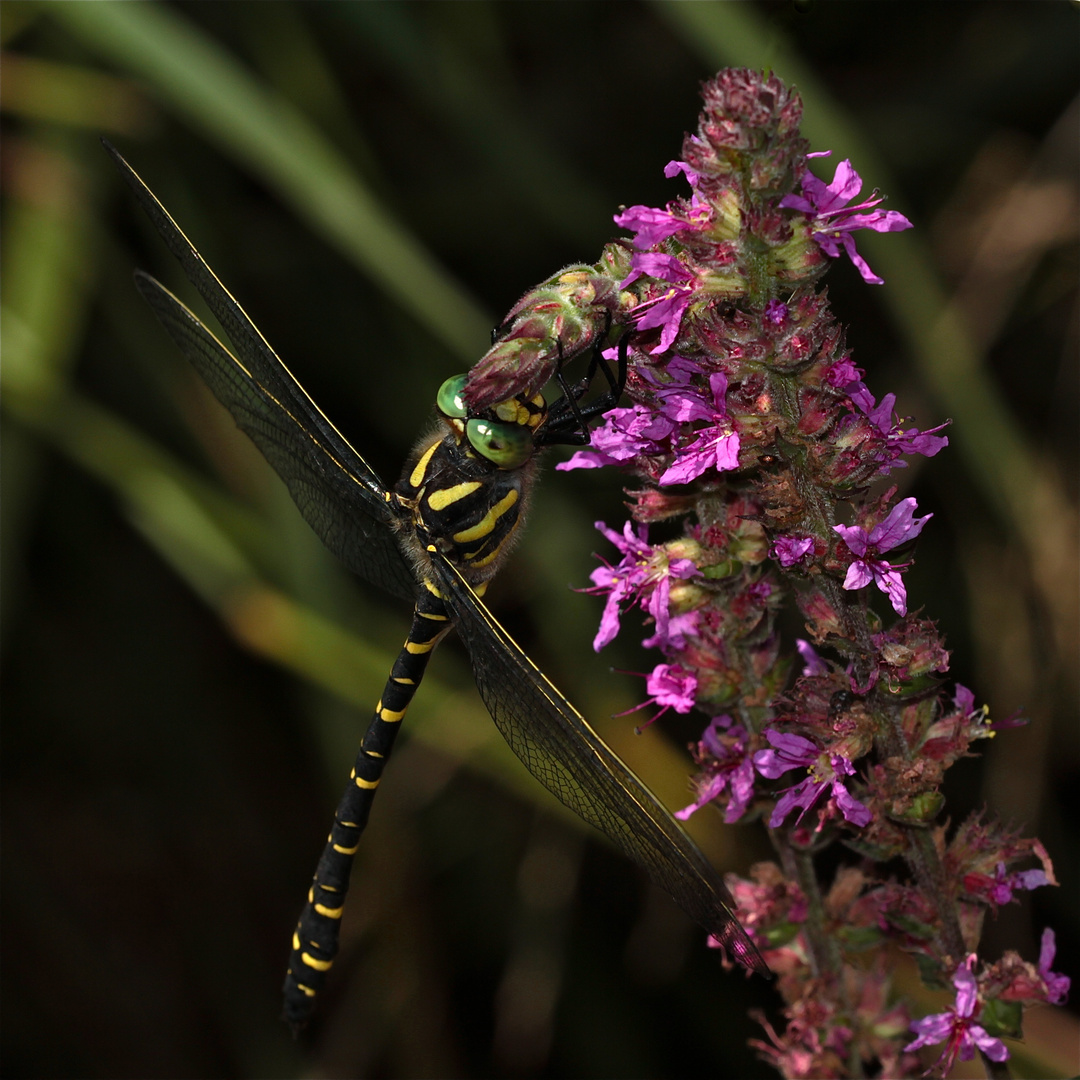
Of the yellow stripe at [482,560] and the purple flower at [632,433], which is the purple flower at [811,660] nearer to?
the purple flower at [632,433]

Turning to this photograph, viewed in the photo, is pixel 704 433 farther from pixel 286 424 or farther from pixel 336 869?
pixel 336 869

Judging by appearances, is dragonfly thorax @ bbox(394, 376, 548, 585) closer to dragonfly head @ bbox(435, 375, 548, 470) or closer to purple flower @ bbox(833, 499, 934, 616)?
dragonfly head @ bbox(435, 375, 548, 470)

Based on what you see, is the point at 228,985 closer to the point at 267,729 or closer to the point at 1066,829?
the point at 267,729

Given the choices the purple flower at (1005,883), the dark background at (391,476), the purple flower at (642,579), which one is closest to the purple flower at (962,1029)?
the purple flower at (1005,883)

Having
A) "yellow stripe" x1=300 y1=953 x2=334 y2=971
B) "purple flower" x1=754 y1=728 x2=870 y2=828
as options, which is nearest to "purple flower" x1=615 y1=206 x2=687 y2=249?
"purple flower" x1=754 y1=728 x2=870 y2=828

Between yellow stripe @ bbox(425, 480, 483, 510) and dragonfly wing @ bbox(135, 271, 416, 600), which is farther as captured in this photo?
dragonfly wing @ bbox(135, 271, 416, 600)
